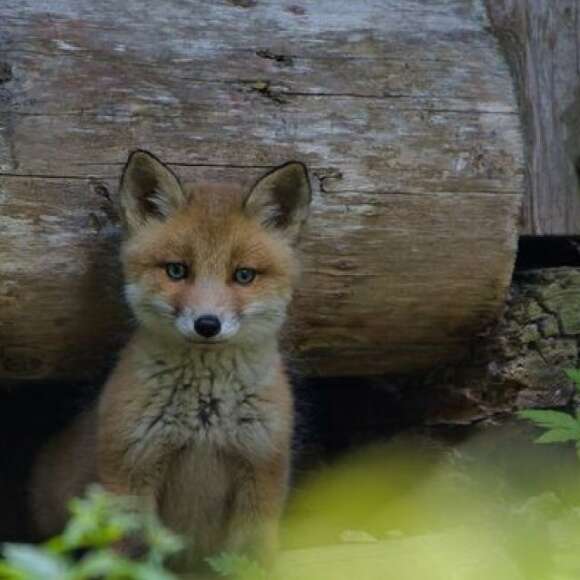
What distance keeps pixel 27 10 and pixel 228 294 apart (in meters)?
1.23

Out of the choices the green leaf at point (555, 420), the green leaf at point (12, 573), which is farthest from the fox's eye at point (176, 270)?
the green leaf at point (12, 573)

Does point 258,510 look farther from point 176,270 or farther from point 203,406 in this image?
point 176,270

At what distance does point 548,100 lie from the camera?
5191 millimetres

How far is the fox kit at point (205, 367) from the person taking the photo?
13.4 feet

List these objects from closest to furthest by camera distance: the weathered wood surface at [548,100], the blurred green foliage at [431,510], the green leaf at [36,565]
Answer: the green leaf at [36,565] → the blurred green foliage at [431,510] → the weathered wood surface at [548,100]

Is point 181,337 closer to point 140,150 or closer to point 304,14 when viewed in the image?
point 140,150

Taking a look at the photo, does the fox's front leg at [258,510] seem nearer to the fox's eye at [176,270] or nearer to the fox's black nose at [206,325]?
the fox's black nose at [206,325]

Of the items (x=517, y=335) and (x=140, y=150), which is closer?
(x=140, y=150)

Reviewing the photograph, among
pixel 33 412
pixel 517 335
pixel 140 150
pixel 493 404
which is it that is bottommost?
pixel 33 412

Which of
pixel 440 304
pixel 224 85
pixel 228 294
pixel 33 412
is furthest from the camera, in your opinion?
pixel 33 412

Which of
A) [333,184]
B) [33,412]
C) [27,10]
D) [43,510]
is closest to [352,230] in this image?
[333,184]

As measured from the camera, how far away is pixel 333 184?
14.7ft

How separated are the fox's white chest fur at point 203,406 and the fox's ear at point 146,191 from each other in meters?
0.48

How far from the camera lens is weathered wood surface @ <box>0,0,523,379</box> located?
4.21 meters
